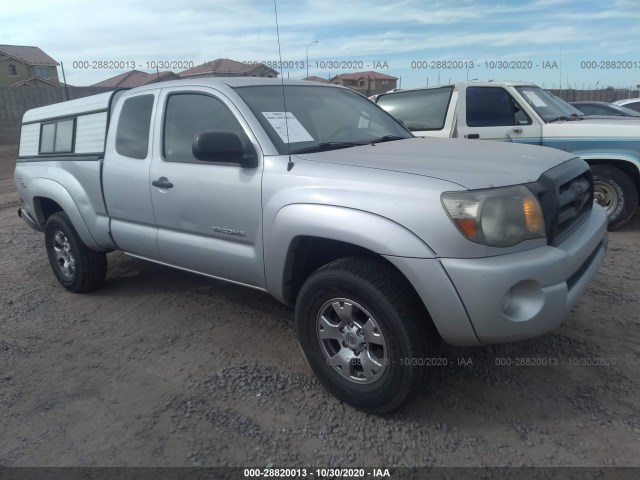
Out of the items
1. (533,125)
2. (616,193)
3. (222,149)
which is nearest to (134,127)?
(222,149)

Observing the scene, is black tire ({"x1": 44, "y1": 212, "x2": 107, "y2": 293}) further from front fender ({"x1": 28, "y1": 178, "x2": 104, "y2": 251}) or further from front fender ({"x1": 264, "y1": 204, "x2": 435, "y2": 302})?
front fender ({"x1": 264, "y1": 204, "x2": 435, "y2": 302})

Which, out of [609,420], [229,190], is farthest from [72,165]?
[609,420]

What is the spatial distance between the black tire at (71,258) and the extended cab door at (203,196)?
1.26 meters

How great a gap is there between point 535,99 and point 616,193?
63.8 inches

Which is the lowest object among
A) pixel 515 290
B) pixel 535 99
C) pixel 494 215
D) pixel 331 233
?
pixel 515 290

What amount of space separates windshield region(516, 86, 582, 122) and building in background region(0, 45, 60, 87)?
54086 millimetres

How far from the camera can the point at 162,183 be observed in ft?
11.7

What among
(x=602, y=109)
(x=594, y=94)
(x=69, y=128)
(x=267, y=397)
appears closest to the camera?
(x=267, y=397)

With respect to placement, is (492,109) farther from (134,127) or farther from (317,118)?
(134,127)

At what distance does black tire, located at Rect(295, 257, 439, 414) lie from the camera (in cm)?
248

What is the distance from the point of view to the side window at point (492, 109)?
6492 mm

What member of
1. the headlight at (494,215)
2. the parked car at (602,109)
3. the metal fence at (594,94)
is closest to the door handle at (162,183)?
the headlight at (494,215)

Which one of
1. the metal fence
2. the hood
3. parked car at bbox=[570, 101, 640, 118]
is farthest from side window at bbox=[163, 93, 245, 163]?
the metal fence

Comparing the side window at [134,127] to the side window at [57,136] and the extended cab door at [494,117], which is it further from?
the extended cab door at [494,117]
